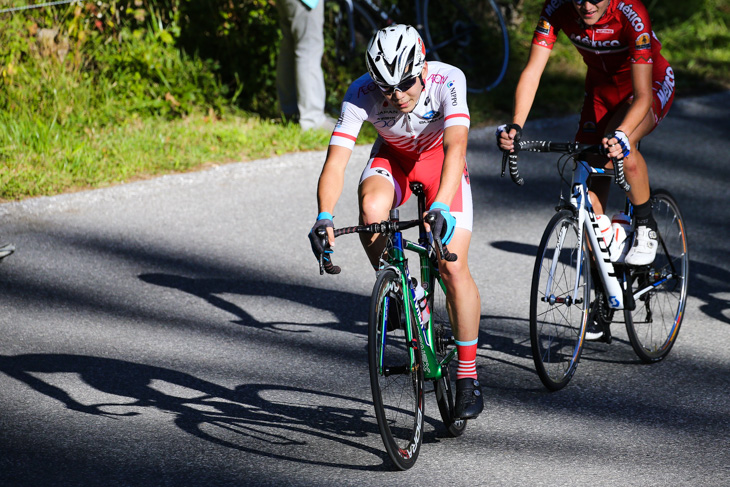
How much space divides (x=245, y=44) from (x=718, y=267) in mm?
5907

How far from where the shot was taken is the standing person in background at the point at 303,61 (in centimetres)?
899

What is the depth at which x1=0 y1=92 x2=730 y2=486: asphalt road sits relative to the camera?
3959mm

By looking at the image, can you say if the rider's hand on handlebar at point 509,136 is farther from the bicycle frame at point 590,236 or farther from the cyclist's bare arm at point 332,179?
the cyclist's bare arm at point 332,179

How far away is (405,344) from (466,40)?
8.37 metres

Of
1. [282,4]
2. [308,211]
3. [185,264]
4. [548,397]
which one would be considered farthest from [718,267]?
[282,4]

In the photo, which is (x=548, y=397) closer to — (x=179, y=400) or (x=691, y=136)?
(x=179, y=400)

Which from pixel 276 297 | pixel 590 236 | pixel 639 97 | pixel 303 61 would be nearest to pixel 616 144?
pixel 639 97

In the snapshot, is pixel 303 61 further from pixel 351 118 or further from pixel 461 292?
pixel 461 292

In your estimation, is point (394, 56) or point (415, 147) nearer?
point (394, 56)

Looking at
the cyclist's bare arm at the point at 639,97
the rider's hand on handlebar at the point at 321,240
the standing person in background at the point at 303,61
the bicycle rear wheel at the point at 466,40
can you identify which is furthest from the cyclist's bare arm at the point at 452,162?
the bicycle rear wheel at the point at 466,40

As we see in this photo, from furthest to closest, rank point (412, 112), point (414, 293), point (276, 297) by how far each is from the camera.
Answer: point (276, 297) < point (412, 112) < point (414, 293)

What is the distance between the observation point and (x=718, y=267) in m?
6.63

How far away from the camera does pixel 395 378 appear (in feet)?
12.9

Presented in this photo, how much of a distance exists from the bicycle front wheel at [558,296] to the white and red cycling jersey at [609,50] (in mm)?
883
